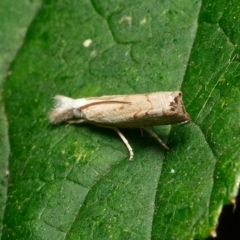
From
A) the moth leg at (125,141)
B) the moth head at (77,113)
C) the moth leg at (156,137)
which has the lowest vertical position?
the moth head at (77,113)

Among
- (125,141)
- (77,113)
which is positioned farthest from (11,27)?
(125,141)

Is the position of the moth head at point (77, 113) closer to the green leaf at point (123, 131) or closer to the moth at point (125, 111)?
the moth at point (125, 111)

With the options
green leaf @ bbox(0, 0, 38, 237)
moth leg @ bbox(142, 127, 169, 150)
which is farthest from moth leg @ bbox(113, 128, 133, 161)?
green leaf @ bbox(0, 0, 38, 237)

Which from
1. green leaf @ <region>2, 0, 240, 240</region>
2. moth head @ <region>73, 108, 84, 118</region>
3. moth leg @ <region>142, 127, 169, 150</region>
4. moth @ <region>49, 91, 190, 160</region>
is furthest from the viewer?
moth head @ <region>73, 108, 84, 118</region>

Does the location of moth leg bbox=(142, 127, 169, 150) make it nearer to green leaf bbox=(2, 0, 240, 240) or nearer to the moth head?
green leaf bbox=(2, 0, 240, 240)

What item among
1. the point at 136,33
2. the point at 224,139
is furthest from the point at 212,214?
the point at 136,33

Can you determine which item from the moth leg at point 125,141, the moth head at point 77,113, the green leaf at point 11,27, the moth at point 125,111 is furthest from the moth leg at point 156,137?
the green leaf at point 11,27
